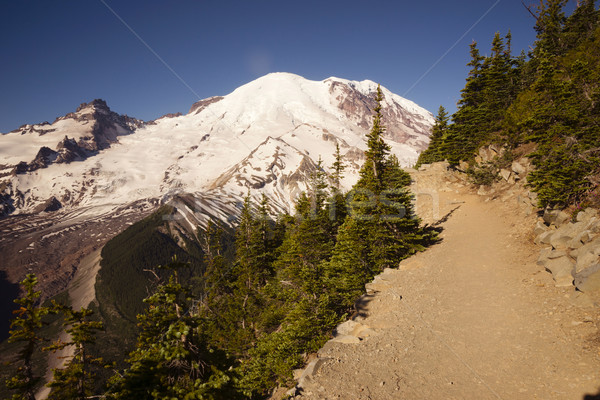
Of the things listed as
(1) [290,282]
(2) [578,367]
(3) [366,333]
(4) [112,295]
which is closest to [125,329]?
(4) [112,295]

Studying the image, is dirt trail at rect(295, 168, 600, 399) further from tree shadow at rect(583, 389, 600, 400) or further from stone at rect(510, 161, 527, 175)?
stone at rect(510, 161, 527, 175)

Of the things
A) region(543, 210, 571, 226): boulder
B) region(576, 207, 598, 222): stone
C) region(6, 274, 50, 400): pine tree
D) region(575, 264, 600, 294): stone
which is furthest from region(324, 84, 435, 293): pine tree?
region(6, 274, 50, 400): pine tree

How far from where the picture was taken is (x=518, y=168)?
2605 centimetres

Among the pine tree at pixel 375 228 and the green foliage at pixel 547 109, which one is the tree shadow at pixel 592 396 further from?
the pine tree at pixel 375 228

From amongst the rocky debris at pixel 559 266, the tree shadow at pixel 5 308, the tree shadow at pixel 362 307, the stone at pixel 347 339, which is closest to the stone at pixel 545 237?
the rocky debris at pixel 559 266

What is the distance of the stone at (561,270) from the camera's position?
12.1 metres

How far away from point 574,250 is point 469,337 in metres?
6.34

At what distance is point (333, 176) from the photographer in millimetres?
35750

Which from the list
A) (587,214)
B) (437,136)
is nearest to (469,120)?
(437,136)

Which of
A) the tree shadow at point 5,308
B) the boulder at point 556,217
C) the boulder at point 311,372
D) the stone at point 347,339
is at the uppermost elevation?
the boulder at point 556,217

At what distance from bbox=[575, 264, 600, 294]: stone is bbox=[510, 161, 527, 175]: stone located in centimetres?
1834

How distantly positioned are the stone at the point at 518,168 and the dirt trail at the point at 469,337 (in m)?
7.93

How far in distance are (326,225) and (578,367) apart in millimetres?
21854

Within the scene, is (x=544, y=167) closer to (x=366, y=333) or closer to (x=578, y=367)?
(x=578, y=367)
